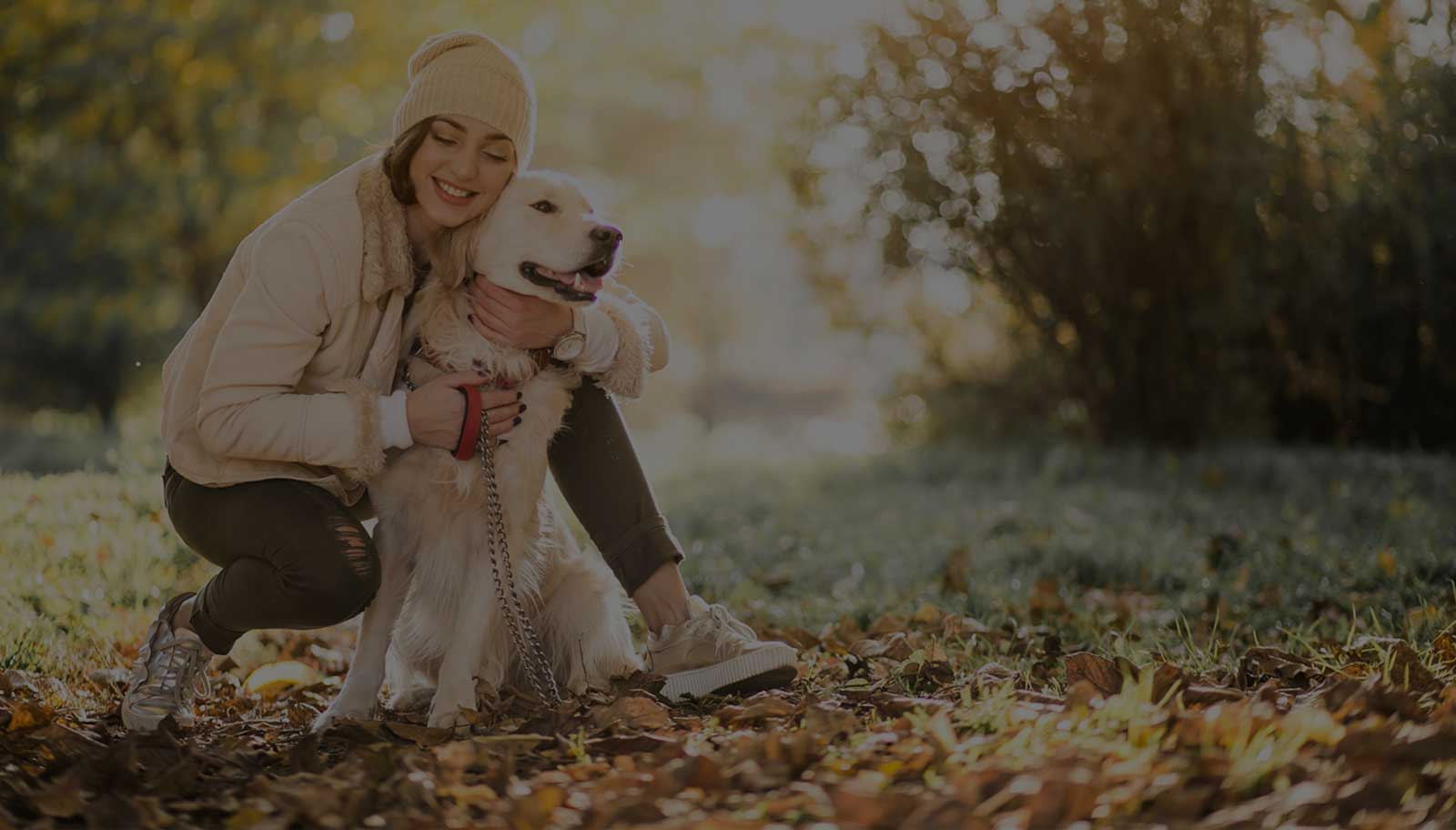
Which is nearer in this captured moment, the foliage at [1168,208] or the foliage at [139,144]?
the foliage at [1168,208]

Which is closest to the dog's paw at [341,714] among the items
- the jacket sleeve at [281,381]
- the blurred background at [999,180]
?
the jacket sleeve at [281,381]

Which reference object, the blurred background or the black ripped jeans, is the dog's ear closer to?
the black ripped jeans

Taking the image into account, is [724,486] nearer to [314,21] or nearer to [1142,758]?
[314,21]

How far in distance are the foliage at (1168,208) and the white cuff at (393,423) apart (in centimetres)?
467

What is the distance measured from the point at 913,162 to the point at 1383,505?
2962mm

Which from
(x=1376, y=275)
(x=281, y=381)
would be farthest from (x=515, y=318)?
(x=1376, y=275)

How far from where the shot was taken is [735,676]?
261 cm

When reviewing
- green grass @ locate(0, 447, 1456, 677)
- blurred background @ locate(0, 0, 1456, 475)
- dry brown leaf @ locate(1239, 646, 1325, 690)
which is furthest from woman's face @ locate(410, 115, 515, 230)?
blurred background @ locate(0, 0, 1456, 475)

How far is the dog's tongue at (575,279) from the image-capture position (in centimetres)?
274

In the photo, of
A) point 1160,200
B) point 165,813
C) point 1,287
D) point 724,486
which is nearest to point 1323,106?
point 1160,200

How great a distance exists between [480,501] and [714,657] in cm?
62

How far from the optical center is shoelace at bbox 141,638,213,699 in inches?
99.4

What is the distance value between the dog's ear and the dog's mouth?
14 centimetres

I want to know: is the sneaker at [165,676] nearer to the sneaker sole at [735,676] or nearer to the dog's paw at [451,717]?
the dog's paw at [451,717]
